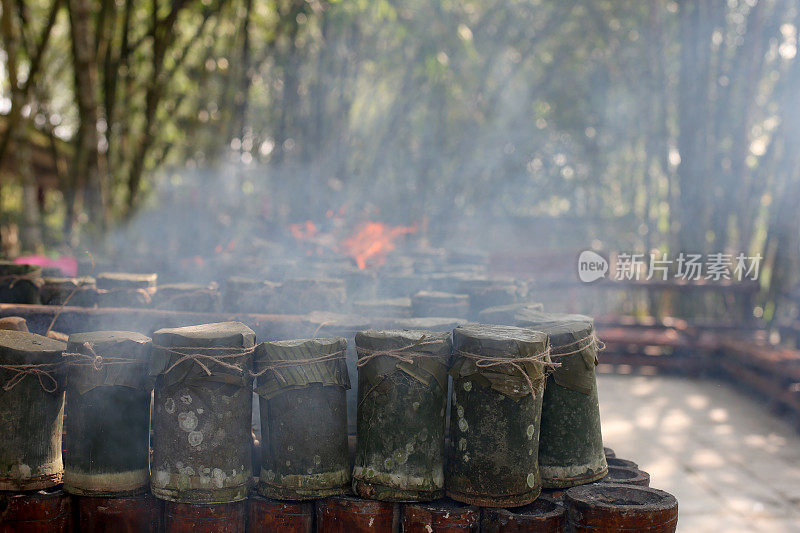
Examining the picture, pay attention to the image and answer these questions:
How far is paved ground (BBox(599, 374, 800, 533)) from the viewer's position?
4074 millimetres

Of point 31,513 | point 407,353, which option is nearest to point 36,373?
point 31,513

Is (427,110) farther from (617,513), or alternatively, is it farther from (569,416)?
(617,513)

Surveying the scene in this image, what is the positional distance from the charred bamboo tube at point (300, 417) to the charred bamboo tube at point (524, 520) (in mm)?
498

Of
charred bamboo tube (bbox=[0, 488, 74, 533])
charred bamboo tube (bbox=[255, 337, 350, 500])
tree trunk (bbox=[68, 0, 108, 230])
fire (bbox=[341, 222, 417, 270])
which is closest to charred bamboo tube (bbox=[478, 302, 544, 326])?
charred bamboo tube (bbox=[255, 337, 350, 500])

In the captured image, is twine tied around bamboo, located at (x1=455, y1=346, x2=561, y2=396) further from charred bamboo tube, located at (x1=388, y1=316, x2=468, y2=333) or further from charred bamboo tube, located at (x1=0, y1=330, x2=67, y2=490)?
charred bamboo tube, located at (x1=0, y1=330, x2=67, y2=490)

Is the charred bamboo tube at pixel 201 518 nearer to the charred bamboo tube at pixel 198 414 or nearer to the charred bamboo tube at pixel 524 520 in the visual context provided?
the charred bamboo tube at pixel 198 414

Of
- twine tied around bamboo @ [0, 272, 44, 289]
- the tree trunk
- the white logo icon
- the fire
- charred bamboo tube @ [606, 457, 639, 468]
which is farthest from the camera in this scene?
the fire

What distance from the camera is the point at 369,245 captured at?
7.87 metres

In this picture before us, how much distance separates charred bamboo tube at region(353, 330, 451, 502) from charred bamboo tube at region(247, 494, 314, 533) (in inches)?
7.9

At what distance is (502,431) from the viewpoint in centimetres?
230

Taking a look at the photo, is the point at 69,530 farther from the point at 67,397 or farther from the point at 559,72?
the point at 559,72

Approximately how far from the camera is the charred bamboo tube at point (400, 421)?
2320 millimetres

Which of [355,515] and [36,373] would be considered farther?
[36,373]

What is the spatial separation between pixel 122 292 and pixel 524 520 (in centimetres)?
252
